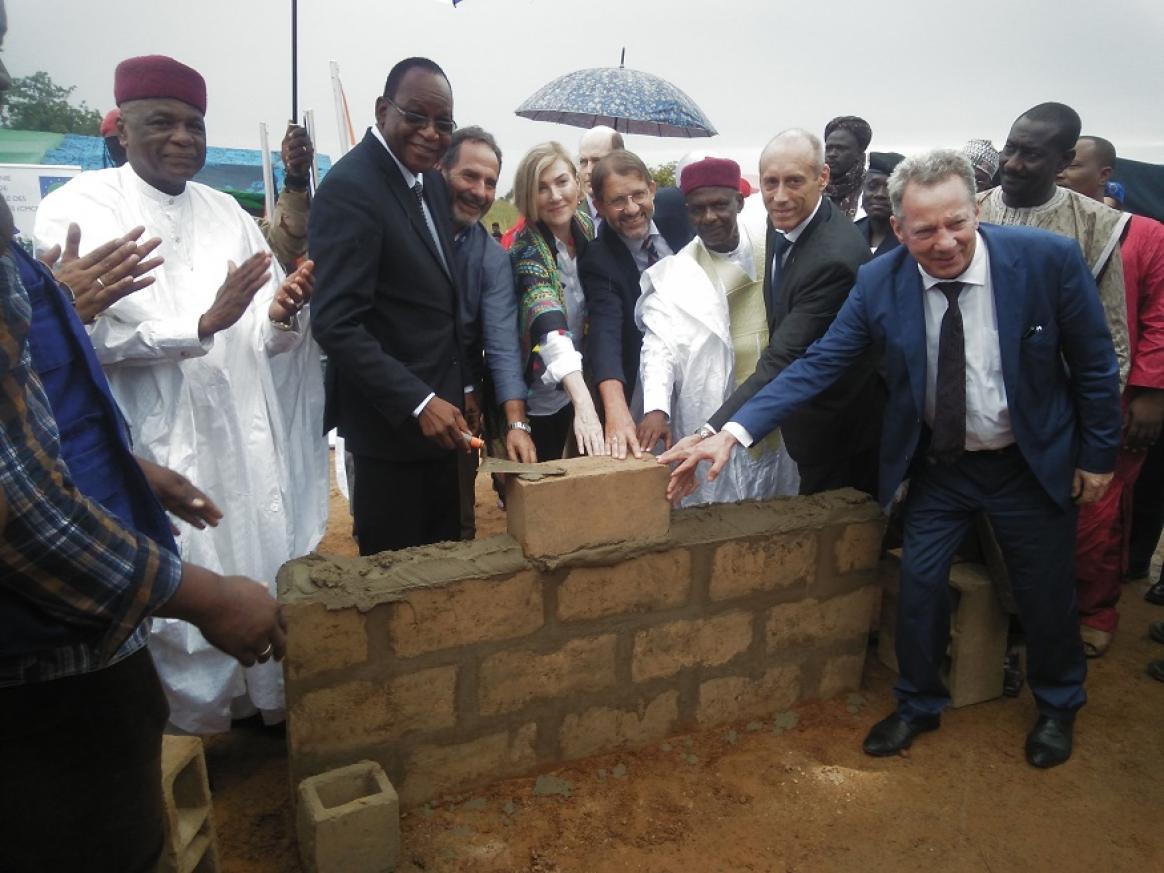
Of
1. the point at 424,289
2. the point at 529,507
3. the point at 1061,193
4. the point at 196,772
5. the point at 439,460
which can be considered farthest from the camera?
the point at 1061,193

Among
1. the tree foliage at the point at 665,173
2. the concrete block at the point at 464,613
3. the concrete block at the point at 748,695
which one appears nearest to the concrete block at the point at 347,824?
the concrete block at the point at 464,613

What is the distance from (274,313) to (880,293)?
2.02 m

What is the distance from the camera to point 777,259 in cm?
329

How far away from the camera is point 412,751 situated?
247 cm

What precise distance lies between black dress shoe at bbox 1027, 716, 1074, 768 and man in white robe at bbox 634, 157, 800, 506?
1270 mm

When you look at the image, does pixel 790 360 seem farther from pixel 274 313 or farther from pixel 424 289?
pixel 274 313

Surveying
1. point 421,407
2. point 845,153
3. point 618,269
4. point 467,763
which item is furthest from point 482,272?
point 845,153

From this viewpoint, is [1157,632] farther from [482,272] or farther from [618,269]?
[482,272]

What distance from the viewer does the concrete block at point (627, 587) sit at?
2568 millimetres

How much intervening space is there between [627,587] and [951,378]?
122 centimetres

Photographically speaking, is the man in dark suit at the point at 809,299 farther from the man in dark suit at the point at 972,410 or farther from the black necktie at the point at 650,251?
the black necktie at the point at 650,251

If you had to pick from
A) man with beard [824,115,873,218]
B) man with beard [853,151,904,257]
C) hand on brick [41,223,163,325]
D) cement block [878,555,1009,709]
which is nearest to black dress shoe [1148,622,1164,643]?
cement block [878,555,1009,709]

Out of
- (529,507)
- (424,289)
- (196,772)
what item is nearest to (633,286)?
(424,289)

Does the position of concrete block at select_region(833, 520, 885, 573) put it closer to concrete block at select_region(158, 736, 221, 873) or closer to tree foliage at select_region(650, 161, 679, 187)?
concrete block at select_region(158, 736, 221, 873)
